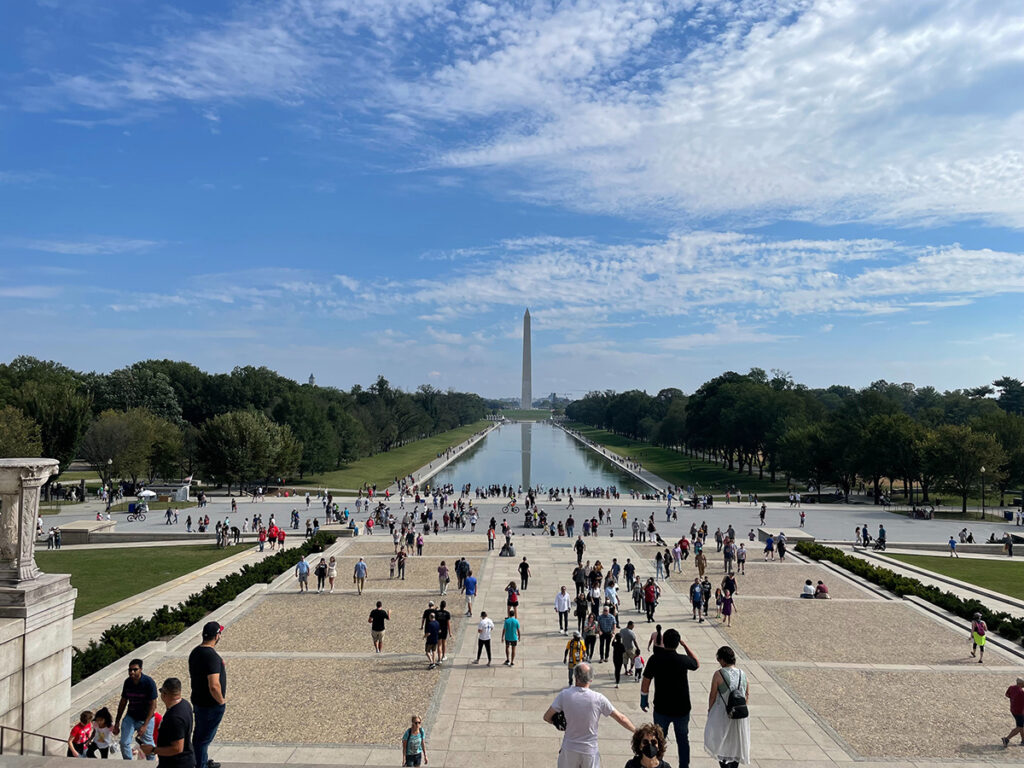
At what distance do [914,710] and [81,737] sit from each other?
14.2 metres

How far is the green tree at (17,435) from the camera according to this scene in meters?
42.7

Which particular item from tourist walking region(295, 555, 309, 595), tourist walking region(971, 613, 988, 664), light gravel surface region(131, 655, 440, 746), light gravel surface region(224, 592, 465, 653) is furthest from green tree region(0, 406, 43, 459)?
tourist walking region(971, 613, 988, 664)

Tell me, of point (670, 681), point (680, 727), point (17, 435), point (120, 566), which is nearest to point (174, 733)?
point (670, 681)

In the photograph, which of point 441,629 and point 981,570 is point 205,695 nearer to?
point 441,629

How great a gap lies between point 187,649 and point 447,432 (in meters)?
168

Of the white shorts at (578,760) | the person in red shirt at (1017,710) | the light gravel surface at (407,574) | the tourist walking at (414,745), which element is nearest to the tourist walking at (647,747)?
the white shorts at (578,760)

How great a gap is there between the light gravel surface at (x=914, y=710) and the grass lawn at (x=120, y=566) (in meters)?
20.5

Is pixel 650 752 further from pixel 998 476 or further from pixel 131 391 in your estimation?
pixel 131 391

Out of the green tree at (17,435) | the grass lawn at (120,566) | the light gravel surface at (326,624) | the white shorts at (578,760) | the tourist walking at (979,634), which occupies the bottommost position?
the grass lawn at (120,566)

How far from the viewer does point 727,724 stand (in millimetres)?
7004

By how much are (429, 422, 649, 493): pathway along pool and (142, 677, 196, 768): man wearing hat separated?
62498 mm

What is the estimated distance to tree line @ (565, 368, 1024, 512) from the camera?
51094mm

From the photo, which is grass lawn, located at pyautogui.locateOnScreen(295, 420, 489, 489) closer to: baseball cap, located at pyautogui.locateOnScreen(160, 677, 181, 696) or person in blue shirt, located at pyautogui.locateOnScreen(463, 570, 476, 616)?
person in blue shirt, located at pyautogui.locateOnScreen(463, 570, 476, 616)

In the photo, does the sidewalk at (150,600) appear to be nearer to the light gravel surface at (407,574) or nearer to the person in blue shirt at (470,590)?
the light gravel surface at (407,574)
